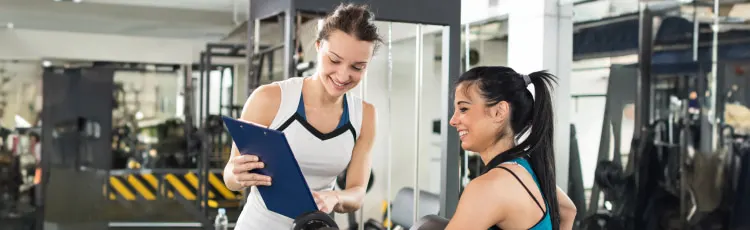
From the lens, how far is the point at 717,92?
388 cm

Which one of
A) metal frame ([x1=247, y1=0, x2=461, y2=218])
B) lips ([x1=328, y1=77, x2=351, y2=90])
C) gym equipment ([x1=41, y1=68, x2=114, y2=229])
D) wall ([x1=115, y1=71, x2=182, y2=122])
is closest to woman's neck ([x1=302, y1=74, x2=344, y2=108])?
lips ([x1=328, y1=77, x2=351, y2=90])

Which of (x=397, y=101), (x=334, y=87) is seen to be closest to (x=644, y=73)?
(x=397, y=101)

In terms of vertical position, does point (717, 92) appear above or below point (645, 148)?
above

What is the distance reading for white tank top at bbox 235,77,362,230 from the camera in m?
1.99

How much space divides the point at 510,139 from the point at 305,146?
0.59 metres

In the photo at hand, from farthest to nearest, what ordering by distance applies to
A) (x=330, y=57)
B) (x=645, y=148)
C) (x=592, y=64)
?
(x=592, y=64) < (x=645, y=148) < (x=330, y=57)

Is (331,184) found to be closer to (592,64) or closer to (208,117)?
(592,64)

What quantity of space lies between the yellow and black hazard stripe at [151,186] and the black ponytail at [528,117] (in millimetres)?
8573

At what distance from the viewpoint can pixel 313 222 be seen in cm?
174

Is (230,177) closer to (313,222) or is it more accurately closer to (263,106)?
(263,106)

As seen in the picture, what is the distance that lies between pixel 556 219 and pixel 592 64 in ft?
10.6

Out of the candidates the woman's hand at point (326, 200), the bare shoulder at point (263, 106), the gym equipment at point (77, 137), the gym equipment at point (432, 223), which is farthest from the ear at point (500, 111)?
the gym equipment at point (77, 137)

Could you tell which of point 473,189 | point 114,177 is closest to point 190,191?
point 114,177

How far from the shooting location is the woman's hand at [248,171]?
180cm
